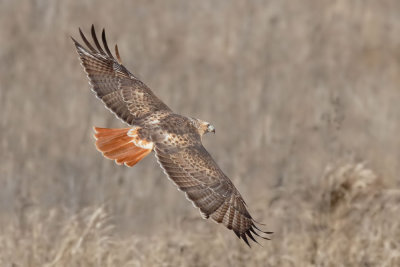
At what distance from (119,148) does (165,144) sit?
0.29 metres

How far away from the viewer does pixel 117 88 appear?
7.48 metres

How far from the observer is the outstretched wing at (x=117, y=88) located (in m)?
7.32

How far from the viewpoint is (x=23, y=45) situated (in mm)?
10695

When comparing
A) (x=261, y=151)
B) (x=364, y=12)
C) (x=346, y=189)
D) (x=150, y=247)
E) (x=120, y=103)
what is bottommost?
(x=150, y=247)

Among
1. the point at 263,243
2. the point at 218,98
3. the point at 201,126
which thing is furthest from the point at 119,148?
the point at 218,98

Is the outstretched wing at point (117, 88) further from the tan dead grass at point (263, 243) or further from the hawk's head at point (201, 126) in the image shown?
the tan dead grass at point (263, 243)

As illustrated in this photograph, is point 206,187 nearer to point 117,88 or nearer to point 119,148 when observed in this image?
point 119,148

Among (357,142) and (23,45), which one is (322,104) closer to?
(357,142)

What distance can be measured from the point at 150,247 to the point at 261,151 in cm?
332

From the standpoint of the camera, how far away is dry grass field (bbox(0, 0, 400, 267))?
9602mm

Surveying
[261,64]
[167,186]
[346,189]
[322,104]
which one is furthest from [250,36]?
[346,189]

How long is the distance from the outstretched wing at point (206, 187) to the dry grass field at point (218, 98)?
1358 mm

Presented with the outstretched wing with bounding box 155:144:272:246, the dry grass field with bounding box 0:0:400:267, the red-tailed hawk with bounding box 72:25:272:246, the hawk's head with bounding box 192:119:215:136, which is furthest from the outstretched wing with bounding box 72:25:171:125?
the dry grass field with bounding box 0:0:400:267

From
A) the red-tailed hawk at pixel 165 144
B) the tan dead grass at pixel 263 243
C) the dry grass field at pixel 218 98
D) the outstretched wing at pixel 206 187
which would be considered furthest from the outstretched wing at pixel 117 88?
the dry grass field at pixel 218 98
